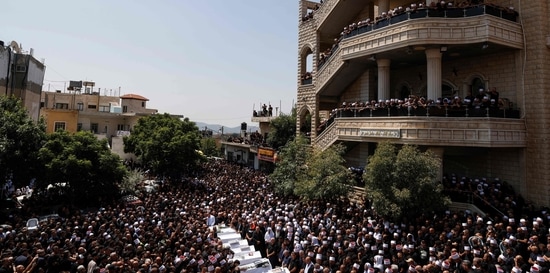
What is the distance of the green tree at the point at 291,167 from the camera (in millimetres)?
21016

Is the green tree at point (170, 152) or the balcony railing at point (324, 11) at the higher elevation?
the balcony railing at point (324, 11)

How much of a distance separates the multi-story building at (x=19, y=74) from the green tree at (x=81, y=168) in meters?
12.7

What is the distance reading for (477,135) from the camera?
1577 centimetres

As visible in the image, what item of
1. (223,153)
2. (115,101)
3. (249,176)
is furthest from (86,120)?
(249,176)

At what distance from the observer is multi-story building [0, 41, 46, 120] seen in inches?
1140

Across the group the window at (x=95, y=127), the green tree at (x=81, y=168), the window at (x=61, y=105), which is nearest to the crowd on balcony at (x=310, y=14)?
the green tree at (x=81, y=168)

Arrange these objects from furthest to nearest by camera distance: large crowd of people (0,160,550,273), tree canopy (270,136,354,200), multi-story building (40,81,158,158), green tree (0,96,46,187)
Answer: multi-story building (40,81,158,158)
green tree (0,96,46,187)
tree canopy (270,136,354,200)
large crowd of people (0,160,550,273)

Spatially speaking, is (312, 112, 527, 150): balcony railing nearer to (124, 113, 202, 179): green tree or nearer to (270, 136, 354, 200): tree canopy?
(270, 136, 354, 200): tree canopy

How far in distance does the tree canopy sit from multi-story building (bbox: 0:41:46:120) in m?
23.9

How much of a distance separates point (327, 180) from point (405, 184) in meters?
4.03

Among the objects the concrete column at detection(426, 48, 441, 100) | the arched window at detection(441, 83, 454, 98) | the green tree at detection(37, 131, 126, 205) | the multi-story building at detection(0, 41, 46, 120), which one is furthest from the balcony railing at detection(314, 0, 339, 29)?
the multi-story building at detection(0, 41, 46, 120)

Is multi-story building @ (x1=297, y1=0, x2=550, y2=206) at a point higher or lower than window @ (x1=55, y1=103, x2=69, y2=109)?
lower

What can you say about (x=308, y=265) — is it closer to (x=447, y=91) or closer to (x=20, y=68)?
(x=447, y=91)

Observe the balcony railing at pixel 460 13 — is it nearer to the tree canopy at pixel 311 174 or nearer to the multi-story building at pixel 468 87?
the multi-story building at pixel 468 87
